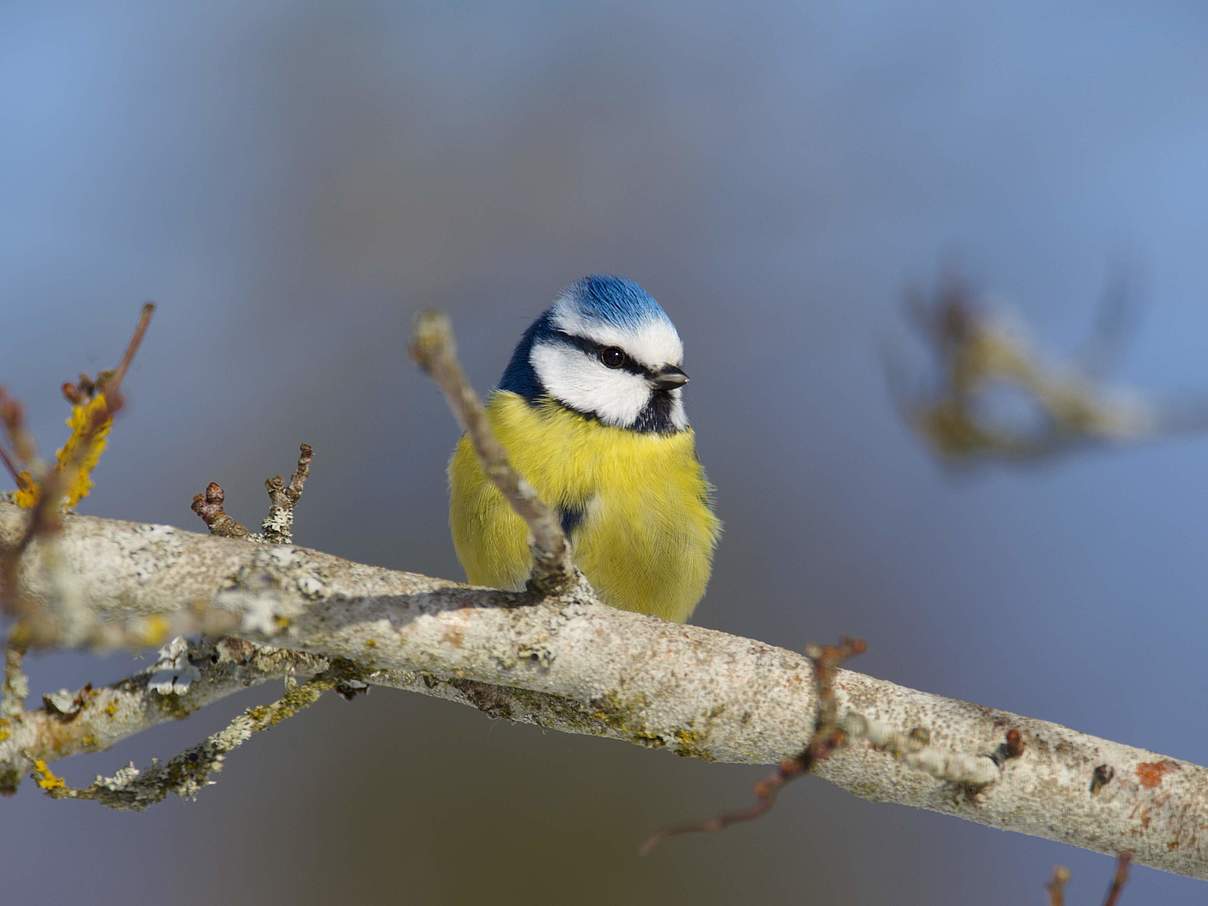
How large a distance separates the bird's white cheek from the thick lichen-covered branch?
3.68 ft

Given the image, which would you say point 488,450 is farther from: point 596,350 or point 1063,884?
point 596,350

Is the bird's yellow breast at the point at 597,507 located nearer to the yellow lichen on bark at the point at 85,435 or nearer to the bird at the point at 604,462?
the bird at the point at 604,462

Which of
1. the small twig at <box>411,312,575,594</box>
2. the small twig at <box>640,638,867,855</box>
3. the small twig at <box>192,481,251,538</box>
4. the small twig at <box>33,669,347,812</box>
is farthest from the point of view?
the small twig at <box>192,481,251,538</box>

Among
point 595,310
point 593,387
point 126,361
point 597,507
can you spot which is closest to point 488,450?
point 126,361

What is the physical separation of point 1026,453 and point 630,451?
1.48 m

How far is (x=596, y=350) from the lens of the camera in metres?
3.13

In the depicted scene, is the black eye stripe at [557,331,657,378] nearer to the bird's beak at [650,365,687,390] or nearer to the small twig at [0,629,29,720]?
the bird's beak at [650,365,687,390]

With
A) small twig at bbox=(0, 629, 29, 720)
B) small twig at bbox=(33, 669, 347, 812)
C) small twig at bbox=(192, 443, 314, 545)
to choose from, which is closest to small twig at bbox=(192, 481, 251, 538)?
small twig at bbox=(192, 443, 314, 545)

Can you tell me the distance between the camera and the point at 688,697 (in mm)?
A: 1932

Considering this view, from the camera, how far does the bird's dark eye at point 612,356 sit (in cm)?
310

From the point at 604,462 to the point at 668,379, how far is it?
33 cm

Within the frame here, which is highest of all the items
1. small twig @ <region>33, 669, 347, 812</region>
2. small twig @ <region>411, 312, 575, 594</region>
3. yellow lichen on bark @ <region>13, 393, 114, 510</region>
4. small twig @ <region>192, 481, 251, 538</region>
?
small twig @ <region>411, 312, 575, 594</region>

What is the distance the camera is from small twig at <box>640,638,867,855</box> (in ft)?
4.50

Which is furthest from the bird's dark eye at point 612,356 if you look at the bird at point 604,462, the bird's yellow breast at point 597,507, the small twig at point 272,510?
the small twig at point 272,510
